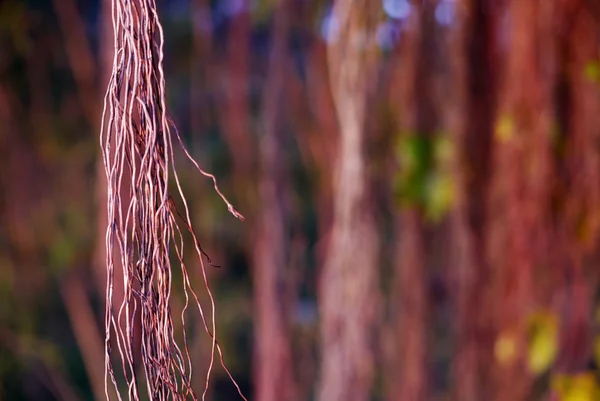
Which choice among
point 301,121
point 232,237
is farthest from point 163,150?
point 232,237

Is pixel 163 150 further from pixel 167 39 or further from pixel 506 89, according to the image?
pixel 167 39

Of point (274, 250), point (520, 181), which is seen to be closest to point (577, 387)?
point (520, 181)

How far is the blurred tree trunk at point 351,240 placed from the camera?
1.18m

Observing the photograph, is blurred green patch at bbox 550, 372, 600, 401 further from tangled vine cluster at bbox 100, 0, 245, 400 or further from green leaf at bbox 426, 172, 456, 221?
tangled vine cluster at bbox 100, 0, 245, 400

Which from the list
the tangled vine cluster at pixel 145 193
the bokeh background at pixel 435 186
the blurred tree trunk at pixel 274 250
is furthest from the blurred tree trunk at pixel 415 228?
the tangled vine cluster at pixel 145 193

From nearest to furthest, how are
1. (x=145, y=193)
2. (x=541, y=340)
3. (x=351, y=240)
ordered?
1. (x=145, y=193)
2. (x=351, y=240)
3. (x=541, y=340)

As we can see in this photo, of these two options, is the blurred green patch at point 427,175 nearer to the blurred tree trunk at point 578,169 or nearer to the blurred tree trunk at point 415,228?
the blurred tree trunk at point 415,228

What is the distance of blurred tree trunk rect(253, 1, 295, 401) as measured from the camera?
4.51ft

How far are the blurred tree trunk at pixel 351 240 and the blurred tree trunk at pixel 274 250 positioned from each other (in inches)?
6.2

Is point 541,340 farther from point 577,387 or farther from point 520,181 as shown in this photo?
point 520,181

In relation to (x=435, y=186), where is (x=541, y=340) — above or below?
below

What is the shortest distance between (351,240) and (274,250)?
0.26m

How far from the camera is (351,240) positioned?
1.22 meters

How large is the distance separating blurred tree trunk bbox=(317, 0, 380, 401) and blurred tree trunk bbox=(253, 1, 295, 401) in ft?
0.52
